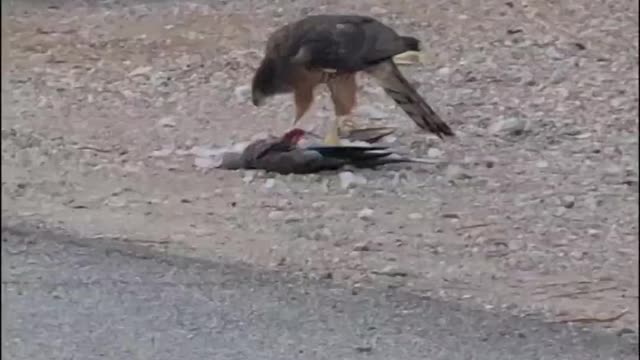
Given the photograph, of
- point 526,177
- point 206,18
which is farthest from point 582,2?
point 206,18

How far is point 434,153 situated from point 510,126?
201mm

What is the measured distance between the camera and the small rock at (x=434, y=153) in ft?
7.55

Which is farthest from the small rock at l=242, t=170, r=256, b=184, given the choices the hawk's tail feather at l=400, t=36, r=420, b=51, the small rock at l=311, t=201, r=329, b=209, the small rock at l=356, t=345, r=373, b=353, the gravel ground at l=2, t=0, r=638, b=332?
the small rock at l=356, t=345, r=373, b=353

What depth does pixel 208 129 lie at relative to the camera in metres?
2.40

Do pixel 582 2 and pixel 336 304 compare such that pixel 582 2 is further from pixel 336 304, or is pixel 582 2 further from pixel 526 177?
pixel 336 304

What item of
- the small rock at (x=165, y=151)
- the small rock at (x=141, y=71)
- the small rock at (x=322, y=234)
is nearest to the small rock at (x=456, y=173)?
the small rock at (x=322, y=234)

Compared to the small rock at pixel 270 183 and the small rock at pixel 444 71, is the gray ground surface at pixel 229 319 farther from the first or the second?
the small rock at pixel 444 71

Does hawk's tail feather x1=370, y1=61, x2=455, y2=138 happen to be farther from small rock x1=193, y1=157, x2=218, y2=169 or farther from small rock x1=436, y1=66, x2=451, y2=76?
small rock x1=193, y1=157, x2=218, y2=169

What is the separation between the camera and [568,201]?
188cm

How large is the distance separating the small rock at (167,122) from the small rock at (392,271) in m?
0.53

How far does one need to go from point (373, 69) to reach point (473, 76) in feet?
1.50

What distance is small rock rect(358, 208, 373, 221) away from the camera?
7.15 ft

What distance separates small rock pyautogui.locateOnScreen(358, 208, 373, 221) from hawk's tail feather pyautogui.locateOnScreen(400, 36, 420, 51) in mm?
287

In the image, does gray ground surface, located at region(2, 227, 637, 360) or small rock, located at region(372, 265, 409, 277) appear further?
small rock, located at region(372, 265, 409, 277)
